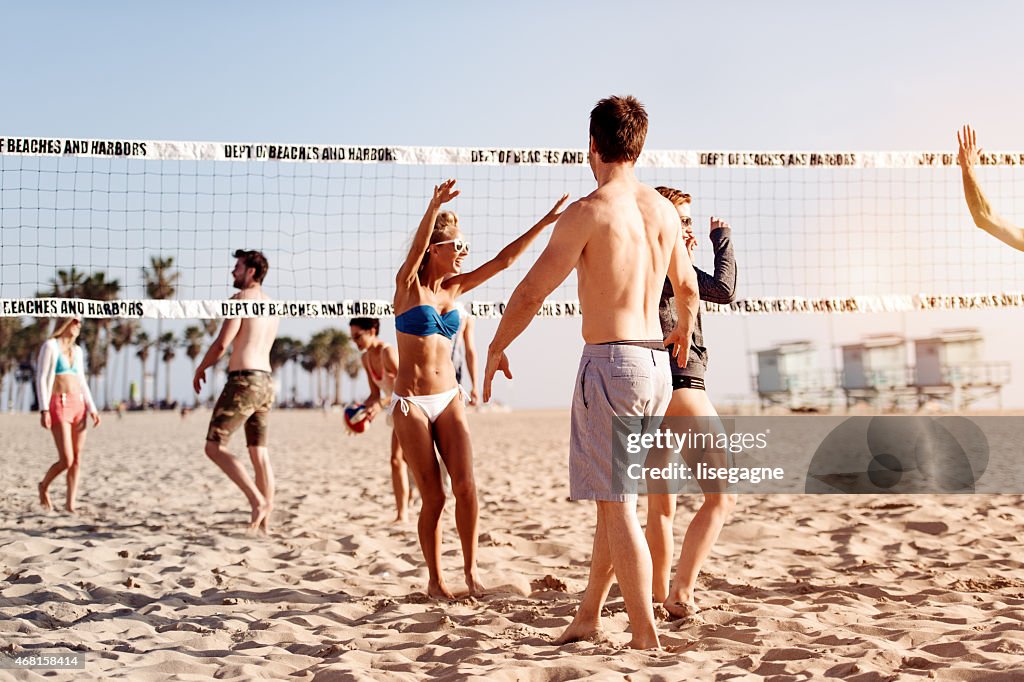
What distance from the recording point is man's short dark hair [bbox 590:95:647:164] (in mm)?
2828

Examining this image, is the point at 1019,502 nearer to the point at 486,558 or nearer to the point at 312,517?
the point at 486,558

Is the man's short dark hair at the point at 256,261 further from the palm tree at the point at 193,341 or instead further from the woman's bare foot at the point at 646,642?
the palm tree at the point at 193,341

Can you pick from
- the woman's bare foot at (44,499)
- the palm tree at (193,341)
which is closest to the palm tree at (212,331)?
the palm tree at (193,341)

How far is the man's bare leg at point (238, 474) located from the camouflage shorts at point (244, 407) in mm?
61

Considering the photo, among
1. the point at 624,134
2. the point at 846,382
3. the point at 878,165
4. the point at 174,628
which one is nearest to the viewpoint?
the point at 624,134

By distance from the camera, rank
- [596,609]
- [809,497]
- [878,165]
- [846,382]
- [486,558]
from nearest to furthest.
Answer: [596,609] → [486,558] → [878,165] → [809,497] → [846,382]

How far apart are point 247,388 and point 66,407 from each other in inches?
78.3

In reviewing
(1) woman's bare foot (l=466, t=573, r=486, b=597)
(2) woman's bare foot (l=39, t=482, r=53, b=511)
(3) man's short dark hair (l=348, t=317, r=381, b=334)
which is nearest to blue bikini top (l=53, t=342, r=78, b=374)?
(2) woman's bare foot (l=39, t=482, r=53, b=511)

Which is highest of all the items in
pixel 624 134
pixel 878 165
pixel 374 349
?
pixel 878 165

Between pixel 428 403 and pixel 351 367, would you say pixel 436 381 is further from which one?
pixel 351 367

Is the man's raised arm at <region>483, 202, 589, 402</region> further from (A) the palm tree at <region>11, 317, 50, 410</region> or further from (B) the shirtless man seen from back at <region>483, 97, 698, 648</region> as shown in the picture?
(A) the palm tree at <region>11, 317, 50, 410</region>

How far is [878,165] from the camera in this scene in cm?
528

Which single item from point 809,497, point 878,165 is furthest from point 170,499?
point 878,165

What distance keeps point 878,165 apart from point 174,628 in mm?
4422
